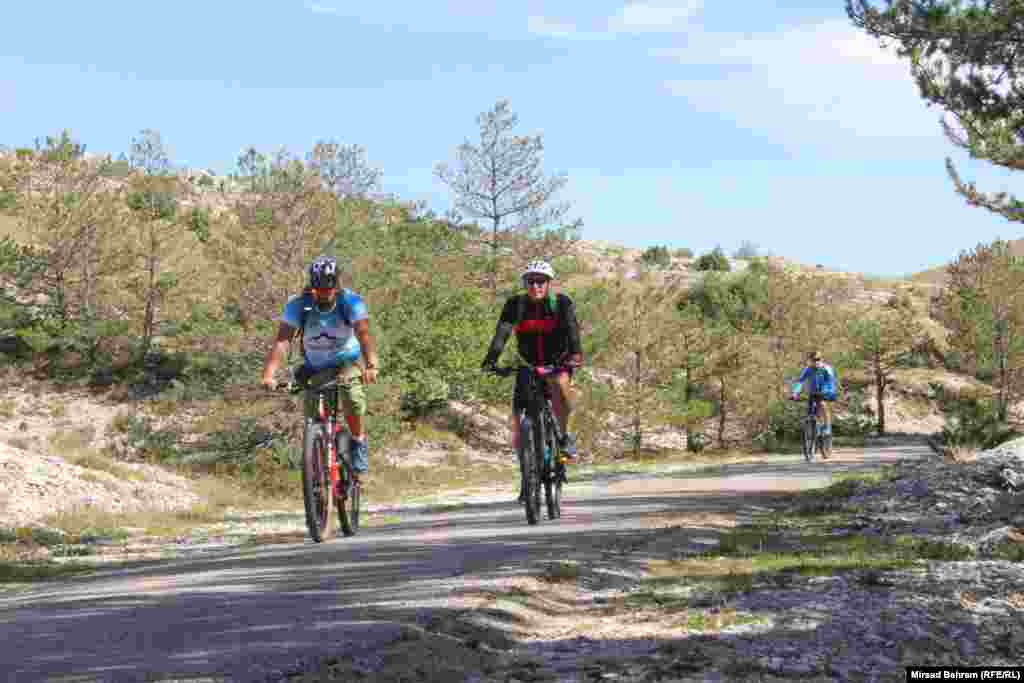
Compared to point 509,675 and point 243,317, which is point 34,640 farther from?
point 243,317

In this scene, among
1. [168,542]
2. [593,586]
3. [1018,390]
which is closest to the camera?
[593,586]

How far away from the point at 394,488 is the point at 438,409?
1433 centimetres

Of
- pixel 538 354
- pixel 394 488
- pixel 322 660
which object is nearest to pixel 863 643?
pixel 322 660

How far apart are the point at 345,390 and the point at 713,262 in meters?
93.5

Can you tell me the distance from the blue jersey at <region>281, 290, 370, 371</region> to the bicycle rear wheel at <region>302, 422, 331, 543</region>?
568mm

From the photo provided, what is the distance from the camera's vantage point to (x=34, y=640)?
614 cm

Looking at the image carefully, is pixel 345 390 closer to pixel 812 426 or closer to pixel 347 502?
pixel 347 502

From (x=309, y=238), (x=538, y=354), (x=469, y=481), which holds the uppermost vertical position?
(x=309, y=238)

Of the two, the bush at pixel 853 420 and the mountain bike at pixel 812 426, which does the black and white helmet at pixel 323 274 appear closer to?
the mountain bike at pixel 812 426

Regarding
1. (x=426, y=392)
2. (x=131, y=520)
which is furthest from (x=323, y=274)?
(x=426, y=392)

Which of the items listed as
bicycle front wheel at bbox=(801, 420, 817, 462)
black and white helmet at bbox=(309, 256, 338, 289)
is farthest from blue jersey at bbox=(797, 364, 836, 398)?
black and white helmet at bbox=(309, 256, 338, 289)

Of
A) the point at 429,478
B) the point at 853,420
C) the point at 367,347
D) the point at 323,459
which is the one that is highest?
the point at 367,347

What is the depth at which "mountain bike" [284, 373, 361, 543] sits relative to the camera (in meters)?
10.3

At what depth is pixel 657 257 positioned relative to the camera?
108125 mm
